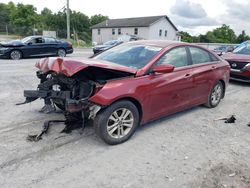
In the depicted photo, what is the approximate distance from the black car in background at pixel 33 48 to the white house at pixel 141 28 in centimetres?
3268

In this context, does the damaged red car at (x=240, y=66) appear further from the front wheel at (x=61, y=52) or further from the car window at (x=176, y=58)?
the front wheel at (x=61, y=52)

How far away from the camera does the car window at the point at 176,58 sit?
15.5 feet

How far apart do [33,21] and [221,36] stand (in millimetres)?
59465

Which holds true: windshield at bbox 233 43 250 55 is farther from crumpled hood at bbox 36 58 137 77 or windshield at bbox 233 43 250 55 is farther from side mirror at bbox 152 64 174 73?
crumpled hood at bbox 36 58 137 77

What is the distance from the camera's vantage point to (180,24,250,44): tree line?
72.1 m

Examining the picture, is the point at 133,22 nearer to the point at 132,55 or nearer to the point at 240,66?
the point at 240,66

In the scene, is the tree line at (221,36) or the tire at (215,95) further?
the tree line at (221,36)

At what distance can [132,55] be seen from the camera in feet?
15.9

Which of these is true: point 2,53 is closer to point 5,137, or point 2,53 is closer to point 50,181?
point 5,137

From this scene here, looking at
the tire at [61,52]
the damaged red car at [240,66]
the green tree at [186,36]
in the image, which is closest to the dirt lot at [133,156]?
the damaged red car at [240,66]

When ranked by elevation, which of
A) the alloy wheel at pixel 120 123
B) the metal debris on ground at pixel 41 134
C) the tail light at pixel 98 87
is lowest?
the metal debris on ground at pixel 41 134

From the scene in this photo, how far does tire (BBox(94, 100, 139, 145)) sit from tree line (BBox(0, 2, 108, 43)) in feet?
117

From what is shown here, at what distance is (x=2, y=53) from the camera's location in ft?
46.7

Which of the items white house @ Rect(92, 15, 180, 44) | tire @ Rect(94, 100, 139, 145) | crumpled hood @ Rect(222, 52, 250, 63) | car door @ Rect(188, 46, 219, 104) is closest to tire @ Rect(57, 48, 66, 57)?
crumpled hood @ Rect(222, 52, 250, 63)
